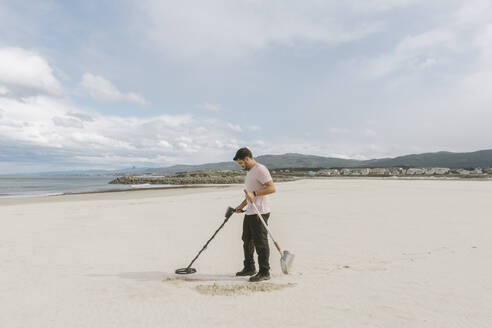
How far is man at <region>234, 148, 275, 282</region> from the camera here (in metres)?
5.08

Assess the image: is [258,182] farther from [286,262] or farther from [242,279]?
[242,279]

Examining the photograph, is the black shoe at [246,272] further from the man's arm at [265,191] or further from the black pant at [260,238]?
the man's arm at [265,191]

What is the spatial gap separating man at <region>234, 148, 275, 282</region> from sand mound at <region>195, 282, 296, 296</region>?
25 centimetres

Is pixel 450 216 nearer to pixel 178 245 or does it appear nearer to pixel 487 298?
pixel 487 298

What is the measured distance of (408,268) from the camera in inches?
222

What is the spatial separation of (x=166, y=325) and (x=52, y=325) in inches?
57.3

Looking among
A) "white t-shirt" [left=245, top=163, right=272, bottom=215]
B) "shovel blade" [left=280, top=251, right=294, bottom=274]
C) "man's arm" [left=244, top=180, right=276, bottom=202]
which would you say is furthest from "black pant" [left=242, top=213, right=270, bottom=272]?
"man's arm" [left=244, top=180, right=276, bottom=202]

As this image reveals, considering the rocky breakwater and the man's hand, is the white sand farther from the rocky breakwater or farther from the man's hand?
the rocky breakwater

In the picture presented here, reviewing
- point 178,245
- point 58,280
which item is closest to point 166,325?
point 58,280

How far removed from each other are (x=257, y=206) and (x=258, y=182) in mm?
450

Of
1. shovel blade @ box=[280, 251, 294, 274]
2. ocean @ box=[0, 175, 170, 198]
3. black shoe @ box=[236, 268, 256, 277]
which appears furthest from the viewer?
ocean @ box=[0, 175, 170, 198]

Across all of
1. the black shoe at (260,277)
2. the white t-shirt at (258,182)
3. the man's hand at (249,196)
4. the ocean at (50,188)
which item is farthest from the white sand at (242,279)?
the ocean at (50,188)

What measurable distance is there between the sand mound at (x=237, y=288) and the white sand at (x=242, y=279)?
0.02 metres

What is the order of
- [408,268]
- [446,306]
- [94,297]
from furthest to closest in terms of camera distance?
1. [408,268]
2. [94,297]
3. [446,306]
